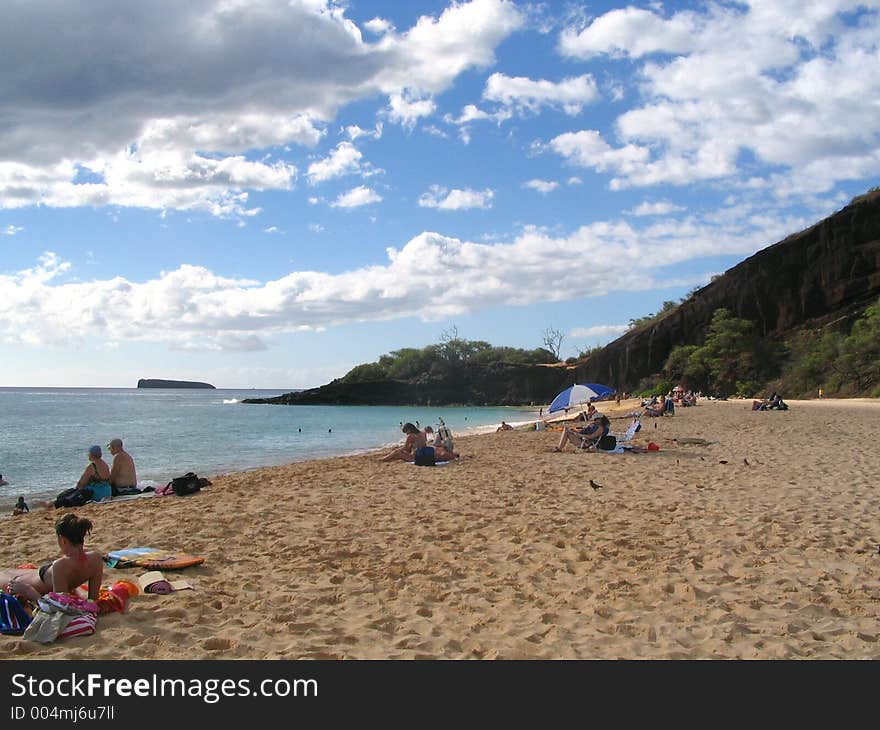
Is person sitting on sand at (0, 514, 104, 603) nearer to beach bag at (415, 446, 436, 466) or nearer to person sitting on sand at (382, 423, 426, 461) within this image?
beach bag at (415, 446, 436, 466)

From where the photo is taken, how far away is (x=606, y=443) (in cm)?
1494

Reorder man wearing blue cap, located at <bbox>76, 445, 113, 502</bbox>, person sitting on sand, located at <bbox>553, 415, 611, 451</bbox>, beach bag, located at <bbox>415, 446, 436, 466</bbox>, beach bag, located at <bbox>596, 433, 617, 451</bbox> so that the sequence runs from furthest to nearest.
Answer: person sitting on sand, located at <bbox>553, 415, 611, 451</bbox> → beach bag, located at <bbox>596, 433, 617, 451</bbox> → beach bag, located at <bbox>415, 446, 436, 466</bbox> → man wearing blue cap, located at <bbox>76, 445, 113, 502</bbox>

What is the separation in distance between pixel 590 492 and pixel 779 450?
6.66m

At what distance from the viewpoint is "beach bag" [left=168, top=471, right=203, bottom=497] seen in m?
11.4

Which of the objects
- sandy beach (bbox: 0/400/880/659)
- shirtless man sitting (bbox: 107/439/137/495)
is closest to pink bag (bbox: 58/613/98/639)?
sandy beach (bbox: 0/400/880/659)

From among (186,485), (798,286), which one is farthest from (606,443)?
(798,286)

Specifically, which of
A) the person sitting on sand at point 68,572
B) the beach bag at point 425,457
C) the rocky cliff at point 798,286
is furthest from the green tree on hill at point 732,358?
the person sitting on sand at point 68,572

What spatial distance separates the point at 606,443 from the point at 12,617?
1247cm

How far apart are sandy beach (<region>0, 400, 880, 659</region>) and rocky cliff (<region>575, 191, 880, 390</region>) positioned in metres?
50.2

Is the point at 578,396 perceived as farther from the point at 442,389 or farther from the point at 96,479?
the point at 442,389

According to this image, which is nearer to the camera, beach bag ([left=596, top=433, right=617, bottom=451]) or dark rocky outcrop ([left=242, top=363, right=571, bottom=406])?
beach bag ([left=596, top=433, right=617, bottom=451])
